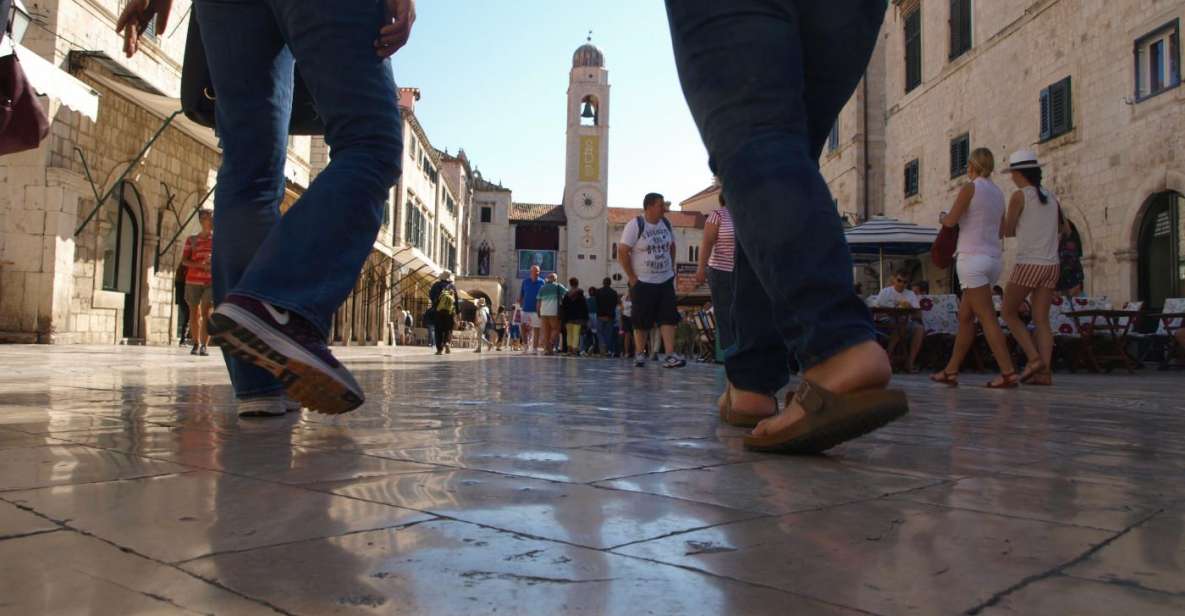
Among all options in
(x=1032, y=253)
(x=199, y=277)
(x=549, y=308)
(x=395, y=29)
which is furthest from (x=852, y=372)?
(x=549, y=308)

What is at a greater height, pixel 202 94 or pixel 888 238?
pixel 888 238

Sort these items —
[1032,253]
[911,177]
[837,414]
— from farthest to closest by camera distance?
[911,177], [1032,253], [837,414]

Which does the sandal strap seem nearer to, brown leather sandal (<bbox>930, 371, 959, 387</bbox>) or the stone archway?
brown leather sandal (<bbox>930, 371, 959, 387</bbox>)

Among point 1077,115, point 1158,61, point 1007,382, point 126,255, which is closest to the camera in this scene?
point 1007,382

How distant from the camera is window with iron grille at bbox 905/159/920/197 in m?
19.5

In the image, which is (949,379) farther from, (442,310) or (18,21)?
(442,310)

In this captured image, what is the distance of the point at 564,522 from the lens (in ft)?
3.70

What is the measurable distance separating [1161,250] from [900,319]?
21.7ft

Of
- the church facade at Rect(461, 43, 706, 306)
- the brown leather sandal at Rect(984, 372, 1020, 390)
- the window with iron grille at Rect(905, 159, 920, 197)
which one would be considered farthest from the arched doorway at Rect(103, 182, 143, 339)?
the church facade at Rect(461, 43, 706, 306)

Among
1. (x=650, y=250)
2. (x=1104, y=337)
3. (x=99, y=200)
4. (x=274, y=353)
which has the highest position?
(x=99, y=200)

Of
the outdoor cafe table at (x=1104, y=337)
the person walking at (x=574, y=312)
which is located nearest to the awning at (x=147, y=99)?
the person walking at (x=574, y=312)

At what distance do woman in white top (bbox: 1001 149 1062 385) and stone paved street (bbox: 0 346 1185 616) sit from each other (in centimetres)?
390

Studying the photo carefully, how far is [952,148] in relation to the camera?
17.9m

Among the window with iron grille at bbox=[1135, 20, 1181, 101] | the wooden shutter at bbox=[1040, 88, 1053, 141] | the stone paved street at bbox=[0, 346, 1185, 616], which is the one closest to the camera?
the stone paved street at bbox=[0, 346, 1185, 616]
